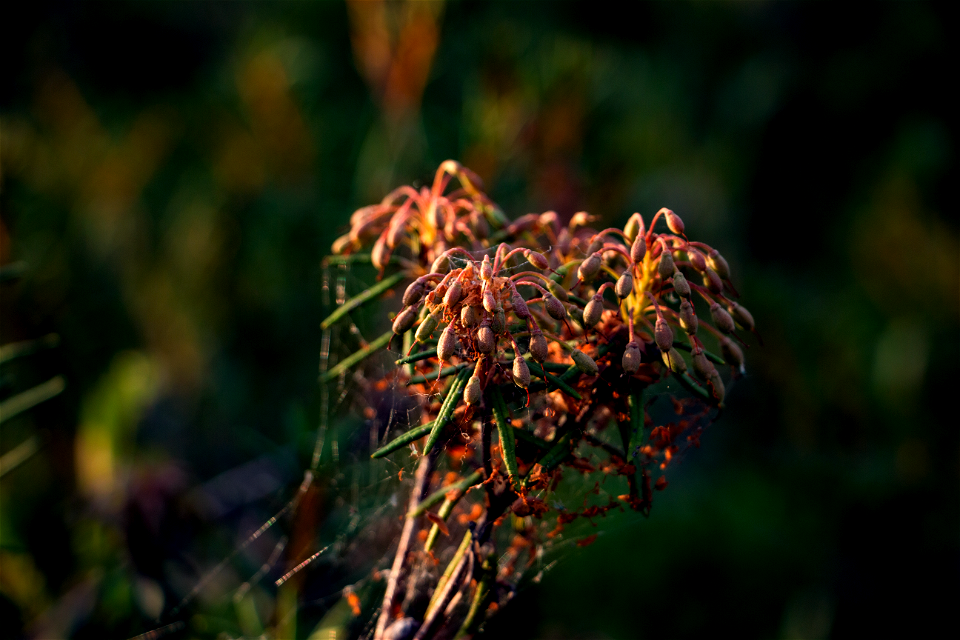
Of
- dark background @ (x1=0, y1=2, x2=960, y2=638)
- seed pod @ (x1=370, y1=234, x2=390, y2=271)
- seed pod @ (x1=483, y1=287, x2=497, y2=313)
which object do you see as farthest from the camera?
dark background @ (x1=0, y1=2, x2=960, y2=638)

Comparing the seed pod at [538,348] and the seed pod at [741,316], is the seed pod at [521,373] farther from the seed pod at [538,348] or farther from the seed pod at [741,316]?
the seed pod at [741,316]

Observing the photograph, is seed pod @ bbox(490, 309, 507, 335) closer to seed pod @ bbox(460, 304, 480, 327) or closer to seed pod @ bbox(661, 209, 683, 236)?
seed pod @ bbox(460, 304, 480, 327)

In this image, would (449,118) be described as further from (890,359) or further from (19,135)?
(890,359)

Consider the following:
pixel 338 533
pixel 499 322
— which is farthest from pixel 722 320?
pixel 338 533

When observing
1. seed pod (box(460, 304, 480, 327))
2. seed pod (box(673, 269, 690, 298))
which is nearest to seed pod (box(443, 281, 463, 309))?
seed pod (box(460, 304, 480, 327))

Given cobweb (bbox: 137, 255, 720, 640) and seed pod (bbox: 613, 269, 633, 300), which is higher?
seed pod (bbox: 613, 269, 633, 300)

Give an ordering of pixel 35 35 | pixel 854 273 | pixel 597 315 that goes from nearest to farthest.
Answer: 1. pixel 597 315
2. pixel 854 273
3. pixel 35 35

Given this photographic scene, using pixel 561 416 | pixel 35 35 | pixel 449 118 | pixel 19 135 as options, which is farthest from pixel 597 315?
pixel 35 35
